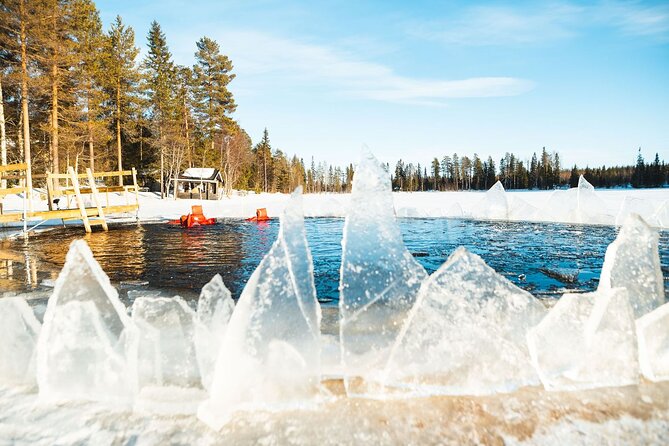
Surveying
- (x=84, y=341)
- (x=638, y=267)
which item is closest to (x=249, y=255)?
(x=84, y=341)

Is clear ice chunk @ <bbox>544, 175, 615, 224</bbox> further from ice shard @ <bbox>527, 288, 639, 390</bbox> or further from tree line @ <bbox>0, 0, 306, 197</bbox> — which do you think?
tree line @ <bbox>0, 0, 306, 197</bbox>

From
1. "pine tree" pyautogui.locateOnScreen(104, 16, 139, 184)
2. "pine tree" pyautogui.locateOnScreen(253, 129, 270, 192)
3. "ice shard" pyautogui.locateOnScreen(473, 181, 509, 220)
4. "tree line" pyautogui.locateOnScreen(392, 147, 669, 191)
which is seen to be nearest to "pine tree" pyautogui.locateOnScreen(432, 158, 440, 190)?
"tree line" pyautogui.locateOnScreen(392, 147, 669, 191)

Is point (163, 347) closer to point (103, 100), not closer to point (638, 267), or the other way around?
point (638, 267)

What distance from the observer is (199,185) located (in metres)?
Result: 44.1

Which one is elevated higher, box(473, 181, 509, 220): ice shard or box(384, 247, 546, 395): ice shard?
box(473, 181, 509, 220): ice shard

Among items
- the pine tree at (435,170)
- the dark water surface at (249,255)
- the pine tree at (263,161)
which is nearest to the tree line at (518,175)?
the pine tree at (435,170)

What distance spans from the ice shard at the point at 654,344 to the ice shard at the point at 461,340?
0.67 meters

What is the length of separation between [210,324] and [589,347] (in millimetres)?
2453

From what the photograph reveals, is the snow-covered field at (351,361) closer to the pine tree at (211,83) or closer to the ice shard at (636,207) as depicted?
the ice shard at (636,207)

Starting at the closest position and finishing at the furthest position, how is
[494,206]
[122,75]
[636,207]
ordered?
[636,207] < [494,206] < [122,75]

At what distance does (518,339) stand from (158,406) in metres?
2.23

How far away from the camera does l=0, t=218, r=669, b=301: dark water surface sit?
5727 mm

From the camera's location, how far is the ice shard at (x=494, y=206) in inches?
715

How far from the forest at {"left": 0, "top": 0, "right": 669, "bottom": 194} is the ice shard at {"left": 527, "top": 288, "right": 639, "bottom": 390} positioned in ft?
76.7
